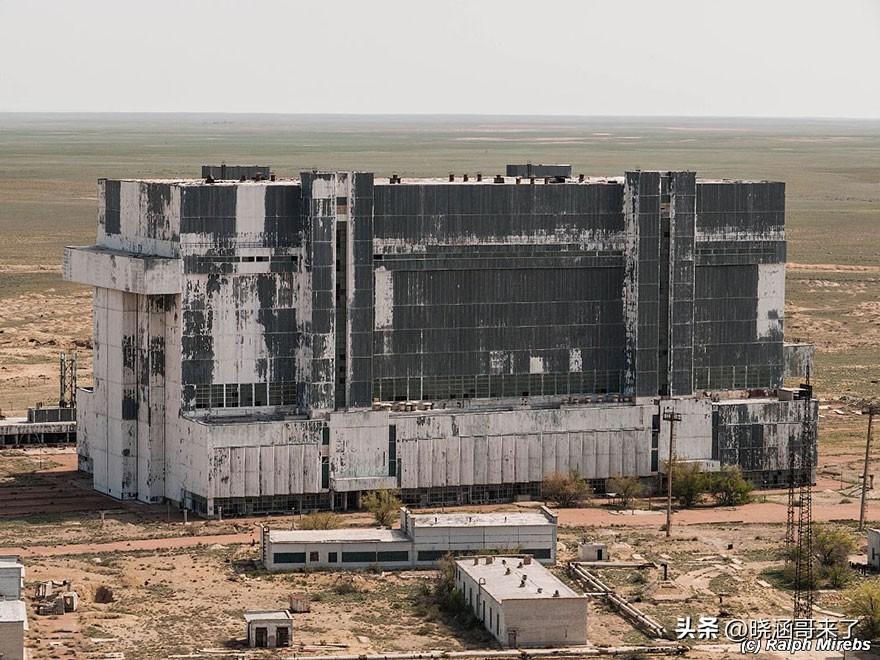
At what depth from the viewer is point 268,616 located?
7488cm

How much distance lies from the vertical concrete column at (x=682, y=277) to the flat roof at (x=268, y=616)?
107ft

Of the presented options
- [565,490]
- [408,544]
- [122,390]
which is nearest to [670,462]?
[565,490]

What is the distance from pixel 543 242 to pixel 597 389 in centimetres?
746

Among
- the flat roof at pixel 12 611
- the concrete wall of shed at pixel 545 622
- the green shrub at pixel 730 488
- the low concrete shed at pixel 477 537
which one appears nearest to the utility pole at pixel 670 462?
the green shrub at pixel 730 488

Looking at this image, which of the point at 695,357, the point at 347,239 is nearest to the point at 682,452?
the point at 695,357

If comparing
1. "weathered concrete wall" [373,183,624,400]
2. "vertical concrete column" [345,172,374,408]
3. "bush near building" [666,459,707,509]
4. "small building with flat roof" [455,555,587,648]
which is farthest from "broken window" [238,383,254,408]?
"small building with flat roof" [455,555,587,648]

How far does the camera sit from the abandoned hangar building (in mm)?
96500

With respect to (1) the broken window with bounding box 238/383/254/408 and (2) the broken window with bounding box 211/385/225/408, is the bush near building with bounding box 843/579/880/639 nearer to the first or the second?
(1) the broken window with bounding box 238/383/254/408

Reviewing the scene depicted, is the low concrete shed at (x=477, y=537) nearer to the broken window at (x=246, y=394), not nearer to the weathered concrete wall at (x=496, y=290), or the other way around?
the broken window at (x=246, y=394)

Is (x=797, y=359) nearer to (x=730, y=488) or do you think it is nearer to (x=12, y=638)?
(x=730, y=488)

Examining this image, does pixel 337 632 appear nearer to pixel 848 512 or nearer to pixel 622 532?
pixel 622 532

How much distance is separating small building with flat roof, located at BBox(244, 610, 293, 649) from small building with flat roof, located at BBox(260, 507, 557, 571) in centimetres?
1113

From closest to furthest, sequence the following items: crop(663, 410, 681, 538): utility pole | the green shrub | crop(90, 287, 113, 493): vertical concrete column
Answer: crop(663, 410, 681, 538): utility pole < crop(90, 287, 113, 493): vertical concrete column < the green shrub

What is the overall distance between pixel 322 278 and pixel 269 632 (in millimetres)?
A: 26003
